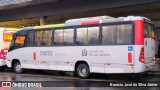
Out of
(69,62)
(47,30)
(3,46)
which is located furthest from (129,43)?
(3,46)

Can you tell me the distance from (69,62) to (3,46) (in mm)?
6805

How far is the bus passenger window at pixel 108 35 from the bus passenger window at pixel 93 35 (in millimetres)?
447

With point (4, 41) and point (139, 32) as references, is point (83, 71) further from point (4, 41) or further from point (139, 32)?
point (4, 41)

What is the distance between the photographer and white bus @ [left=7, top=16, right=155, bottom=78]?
559 inches

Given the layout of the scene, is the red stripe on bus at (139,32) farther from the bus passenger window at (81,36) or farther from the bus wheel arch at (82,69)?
the bus wheel arch at (82,69)

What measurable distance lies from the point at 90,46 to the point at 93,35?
59 centimetres

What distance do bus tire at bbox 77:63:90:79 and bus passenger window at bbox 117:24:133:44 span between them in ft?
7.99

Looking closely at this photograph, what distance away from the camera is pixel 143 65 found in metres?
14.1

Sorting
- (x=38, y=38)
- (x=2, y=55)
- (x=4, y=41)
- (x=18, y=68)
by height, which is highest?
(x=38, y=38)

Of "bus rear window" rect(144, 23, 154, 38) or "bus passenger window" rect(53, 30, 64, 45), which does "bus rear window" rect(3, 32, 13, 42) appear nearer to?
"bus passenger window" rect(53, 30, 64, 45)

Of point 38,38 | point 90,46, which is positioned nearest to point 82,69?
point 90,46

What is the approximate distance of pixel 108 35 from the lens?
50.0 feet

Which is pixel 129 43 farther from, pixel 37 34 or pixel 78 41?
pixel 37 34

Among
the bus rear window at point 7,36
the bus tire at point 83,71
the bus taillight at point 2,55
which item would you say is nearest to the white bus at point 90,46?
the bus tire at point 83,71
